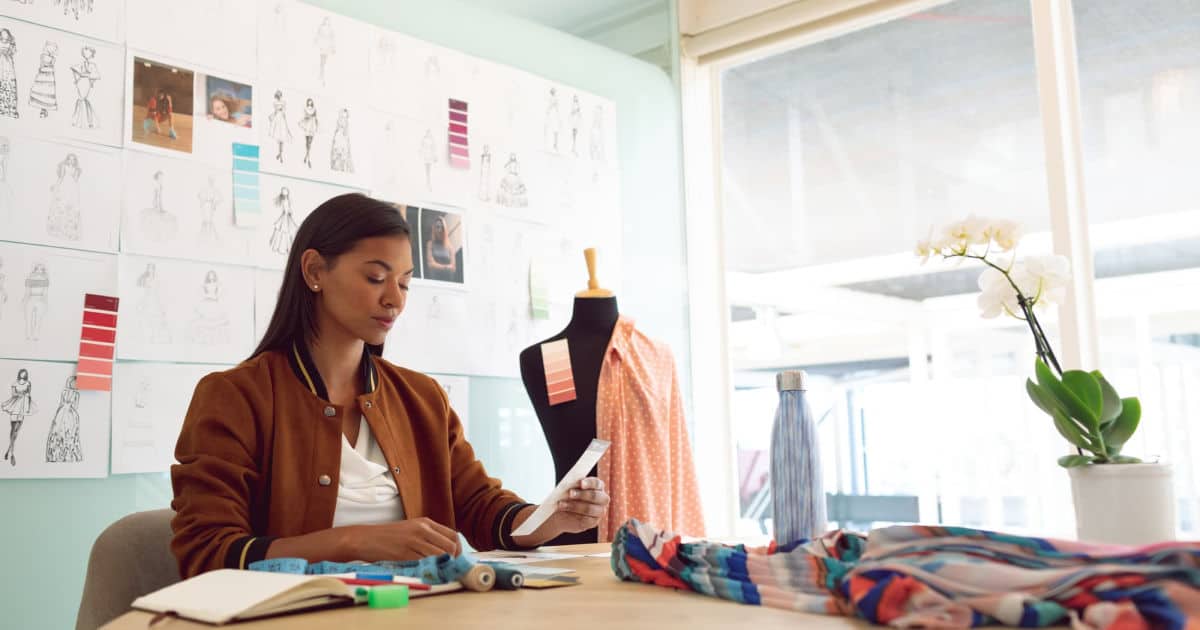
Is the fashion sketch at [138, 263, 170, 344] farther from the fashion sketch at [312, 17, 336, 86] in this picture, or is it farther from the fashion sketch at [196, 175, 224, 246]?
the fashion sketch at [312, 17, 336, 86]

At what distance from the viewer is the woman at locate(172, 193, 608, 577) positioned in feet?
4.62

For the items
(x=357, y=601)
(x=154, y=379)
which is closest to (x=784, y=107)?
(x=154, y=379)

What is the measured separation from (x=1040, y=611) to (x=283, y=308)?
1.38 m

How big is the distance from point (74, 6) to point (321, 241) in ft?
3.05

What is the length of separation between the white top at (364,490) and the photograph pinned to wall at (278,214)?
91 centimetres

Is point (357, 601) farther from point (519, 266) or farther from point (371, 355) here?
point (519, 266)

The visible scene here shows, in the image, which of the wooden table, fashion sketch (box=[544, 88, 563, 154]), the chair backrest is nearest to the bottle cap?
the wooden table

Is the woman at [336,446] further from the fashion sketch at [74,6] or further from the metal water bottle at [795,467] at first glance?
the fashion sketch at [74,6]

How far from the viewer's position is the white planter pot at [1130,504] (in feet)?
4.59

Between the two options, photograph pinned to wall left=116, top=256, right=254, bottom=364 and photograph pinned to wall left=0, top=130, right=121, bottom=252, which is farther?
photograph pinned to wall left=116, top=256, right=254, bottom=364

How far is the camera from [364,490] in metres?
1.69

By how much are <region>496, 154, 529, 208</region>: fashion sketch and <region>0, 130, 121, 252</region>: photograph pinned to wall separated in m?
1.12

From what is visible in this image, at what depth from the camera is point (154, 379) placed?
227cm

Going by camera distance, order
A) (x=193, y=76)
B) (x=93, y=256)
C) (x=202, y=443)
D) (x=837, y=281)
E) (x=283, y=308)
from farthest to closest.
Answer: (x=837, y=281) < (x=193, y=76) < (x=93, y=256) < (x=283, y=308) < (x=202, y=443)
